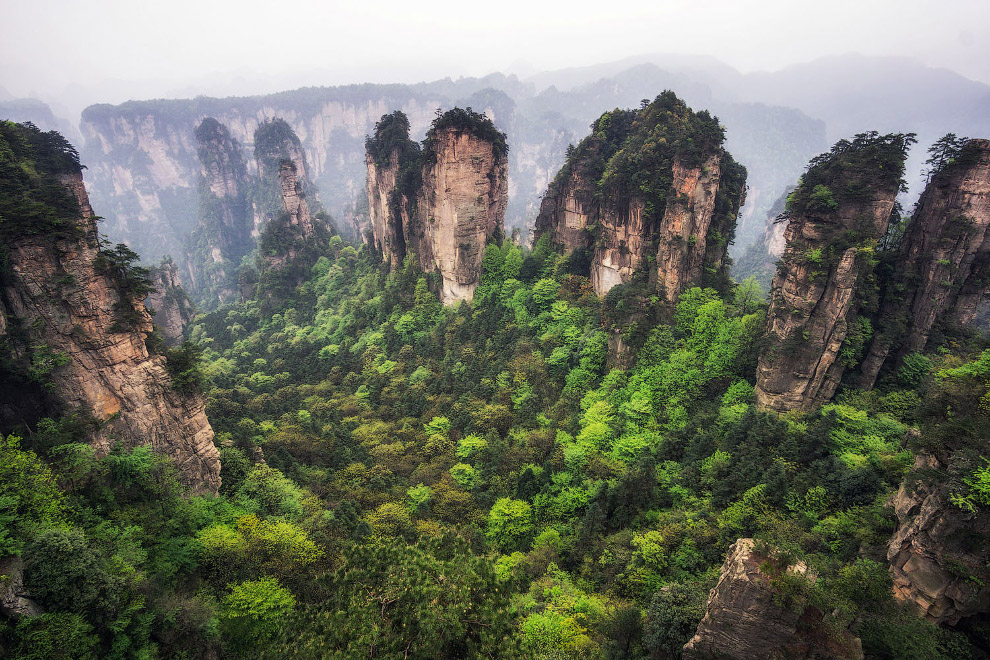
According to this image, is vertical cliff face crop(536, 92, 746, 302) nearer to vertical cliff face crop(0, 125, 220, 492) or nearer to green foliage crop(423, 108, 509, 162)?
green foliage crop(423, 108, 509, 162)

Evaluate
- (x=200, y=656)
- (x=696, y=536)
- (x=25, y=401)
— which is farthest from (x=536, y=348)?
(x=25, y=401)

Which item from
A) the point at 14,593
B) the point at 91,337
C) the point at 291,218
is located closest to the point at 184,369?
the point at 91,337

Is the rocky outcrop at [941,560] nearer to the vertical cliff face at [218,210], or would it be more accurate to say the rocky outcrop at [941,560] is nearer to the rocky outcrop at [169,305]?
the rocky outcrop at [169,305]

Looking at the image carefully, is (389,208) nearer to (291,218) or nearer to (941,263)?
(291,218)

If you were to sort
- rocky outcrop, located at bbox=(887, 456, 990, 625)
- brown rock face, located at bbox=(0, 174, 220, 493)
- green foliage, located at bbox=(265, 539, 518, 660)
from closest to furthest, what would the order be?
rocky outcrop, located at bbox=(887, 456, 990, 625)
green foliage, located at bbox=(265, 539, 518, 660)
brown rock face, located at bbox=(0, 174, 220, 493)

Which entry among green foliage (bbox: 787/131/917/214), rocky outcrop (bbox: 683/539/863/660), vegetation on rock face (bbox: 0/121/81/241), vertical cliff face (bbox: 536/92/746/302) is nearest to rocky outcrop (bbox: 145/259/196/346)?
vegetation on rock face (bbox: 0/121/81/241)

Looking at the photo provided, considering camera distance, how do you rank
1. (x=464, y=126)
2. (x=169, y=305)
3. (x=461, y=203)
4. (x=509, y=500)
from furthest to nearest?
1. (x=169, y=305)
2. (x=461, y=203)
3. (x=464, y=126)
4. (x=509, y=500)

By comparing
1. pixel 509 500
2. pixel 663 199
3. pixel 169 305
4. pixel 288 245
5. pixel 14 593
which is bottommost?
pixel 169 305
